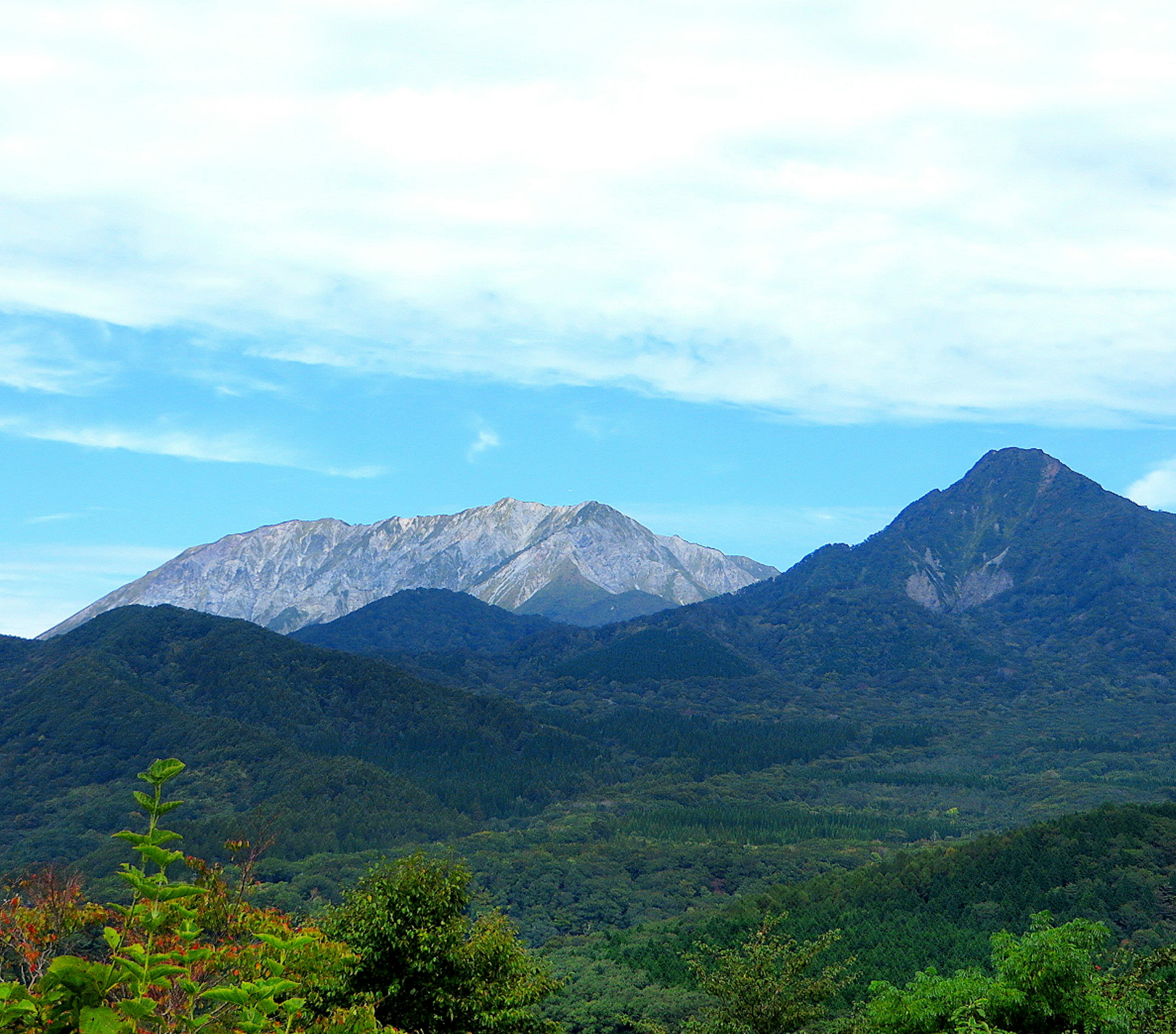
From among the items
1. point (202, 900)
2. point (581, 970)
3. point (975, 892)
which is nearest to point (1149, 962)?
point (202, 900)

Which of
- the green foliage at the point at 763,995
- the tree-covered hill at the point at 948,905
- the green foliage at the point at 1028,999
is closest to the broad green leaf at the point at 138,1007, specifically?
the green foliage at the point at 1028,999

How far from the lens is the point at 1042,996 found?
39.2 meters

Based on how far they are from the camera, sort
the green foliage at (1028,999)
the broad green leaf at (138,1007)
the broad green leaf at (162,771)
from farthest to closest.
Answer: the green foliage at (1028,999) < the broad green leaf at (162,771) < the broad green leaf at (138,1007)

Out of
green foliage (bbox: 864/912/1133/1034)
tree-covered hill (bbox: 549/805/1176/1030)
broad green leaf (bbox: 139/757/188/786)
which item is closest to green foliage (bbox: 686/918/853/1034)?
green foliage (bbox: 864/912/1133/1034)

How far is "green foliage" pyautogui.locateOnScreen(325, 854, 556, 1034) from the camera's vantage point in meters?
42.9

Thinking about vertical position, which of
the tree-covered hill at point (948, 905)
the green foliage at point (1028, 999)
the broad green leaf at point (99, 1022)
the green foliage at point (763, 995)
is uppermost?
the broad green leaf at point (99, 1022)

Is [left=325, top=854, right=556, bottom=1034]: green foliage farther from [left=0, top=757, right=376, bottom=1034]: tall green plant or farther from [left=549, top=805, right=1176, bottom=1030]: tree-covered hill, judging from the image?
[left=549, top=805, right=1176, bottom=1030]: tree-covered hill

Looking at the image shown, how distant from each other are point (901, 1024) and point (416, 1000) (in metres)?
20.0

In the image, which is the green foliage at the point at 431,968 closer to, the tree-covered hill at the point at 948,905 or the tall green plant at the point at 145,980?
the tall green plant at the point at 145,980

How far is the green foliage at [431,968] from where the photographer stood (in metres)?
42.9

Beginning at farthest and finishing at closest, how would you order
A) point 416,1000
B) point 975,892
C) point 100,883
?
point 100,883 < point 975,892 < point 416,1000

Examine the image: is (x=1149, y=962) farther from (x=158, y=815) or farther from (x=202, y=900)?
(x=158, y=815)

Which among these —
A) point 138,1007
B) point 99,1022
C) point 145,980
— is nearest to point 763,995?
point 145,980

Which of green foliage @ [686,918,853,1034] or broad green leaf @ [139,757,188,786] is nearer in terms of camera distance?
broad green leaf @ [139,757,188,786]
